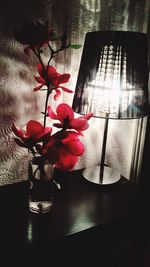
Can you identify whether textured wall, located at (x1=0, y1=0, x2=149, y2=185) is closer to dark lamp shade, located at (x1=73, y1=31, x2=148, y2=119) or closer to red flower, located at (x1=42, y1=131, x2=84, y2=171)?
dark lamp shade, located at (x1=73, y1=31, x2=148, y2=119)

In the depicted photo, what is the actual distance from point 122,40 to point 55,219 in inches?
25.7

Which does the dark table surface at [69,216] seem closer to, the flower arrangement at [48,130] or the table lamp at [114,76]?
the flower arrangement at [48,130]

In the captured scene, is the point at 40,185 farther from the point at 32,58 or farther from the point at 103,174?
the point at 32,58

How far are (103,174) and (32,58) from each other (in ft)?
1.92

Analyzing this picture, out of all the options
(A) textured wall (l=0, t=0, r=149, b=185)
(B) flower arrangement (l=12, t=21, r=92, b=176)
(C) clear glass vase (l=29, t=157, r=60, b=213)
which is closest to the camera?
(B) flower arrangement (l=12, t=21, r=92, b=176)

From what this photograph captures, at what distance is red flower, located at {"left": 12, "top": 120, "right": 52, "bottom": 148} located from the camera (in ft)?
2.52

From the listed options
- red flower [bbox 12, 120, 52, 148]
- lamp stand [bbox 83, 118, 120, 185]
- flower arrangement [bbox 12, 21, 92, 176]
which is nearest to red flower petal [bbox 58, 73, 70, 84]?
flower arrangement [bbox 12, 21, 92, 176]

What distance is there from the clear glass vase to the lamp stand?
0.88 feet

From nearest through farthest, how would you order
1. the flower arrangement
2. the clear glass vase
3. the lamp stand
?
the flower arrangement → the clear glass vase → the lamp stand

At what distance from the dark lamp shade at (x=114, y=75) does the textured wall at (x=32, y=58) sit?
0.21 m

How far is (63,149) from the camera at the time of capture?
2.67 feet

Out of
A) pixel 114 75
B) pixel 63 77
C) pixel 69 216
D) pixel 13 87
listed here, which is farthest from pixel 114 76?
pixel 69 216

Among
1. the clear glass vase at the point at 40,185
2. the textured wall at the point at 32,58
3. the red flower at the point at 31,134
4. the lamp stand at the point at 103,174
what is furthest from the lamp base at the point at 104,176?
the red flower at the point at 31,134

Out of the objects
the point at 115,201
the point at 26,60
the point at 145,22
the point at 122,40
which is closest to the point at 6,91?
the point at 26,60
